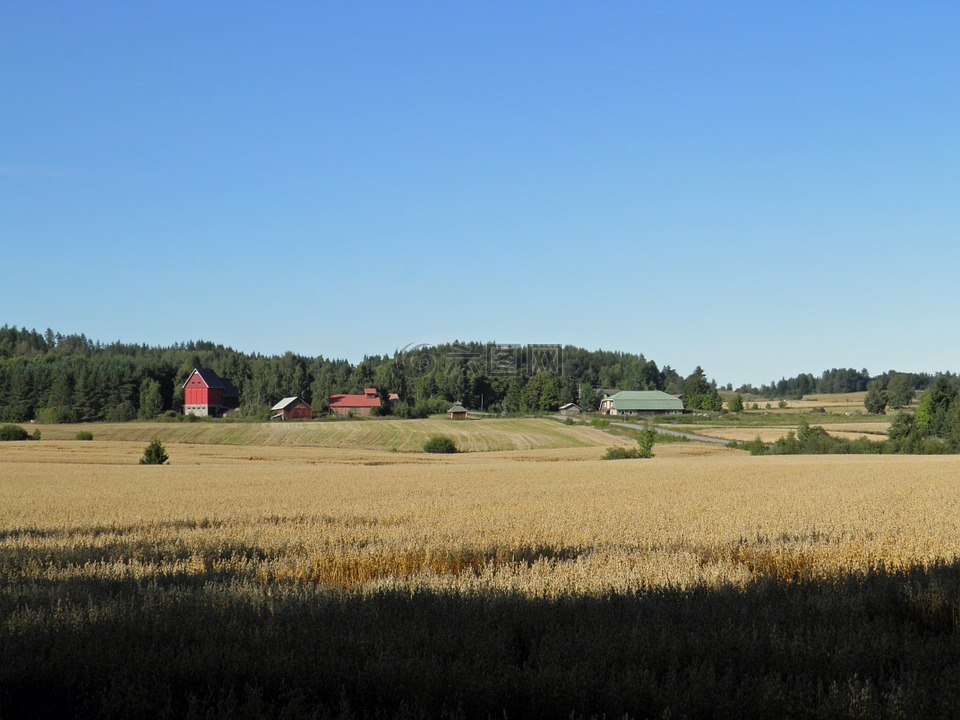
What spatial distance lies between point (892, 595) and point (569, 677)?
428 cm

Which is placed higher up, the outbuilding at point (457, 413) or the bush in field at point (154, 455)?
the outbuilding at point (457, 413)

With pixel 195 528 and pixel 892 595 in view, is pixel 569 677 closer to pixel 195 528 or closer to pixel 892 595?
pixel 892 595

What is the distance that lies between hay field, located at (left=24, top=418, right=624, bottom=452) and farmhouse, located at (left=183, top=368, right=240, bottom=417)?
25662 mm

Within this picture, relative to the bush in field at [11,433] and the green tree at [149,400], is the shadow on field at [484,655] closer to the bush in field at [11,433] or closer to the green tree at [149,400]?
the bush in field at [11,433]

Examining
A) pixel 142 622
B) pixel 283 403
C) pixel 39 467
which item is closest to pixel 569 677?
pixel 142 622

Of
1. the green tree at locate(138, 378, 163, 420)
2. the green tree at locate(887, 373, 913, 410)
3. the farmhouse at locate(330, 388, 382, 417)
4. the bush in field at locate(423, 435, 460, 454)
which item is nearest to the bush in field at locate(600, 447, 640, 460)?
the bush in field at locate(423, 435, 460, 454)

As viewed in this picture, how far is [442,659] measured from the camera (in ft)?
20.2

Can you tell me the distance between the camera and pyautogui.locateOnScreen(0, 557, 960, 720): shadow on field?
5465mm

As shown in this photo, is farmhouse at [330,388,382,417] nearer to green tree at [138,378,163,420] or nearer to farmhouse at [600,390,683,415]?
green tree at [138,378,163,420]

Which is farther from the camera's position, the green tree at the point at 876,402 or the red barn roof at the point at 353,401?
the green tree at the point at 876,402

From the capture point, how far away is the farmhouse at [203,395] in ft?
440

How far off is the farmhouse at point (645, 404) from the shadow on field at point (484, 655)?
146798mm

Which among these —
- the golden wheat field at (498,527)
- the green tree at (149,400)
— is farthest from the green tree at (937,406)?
the green tree at (149,400)

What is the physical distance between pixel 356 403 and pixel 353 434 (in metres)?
47.3
